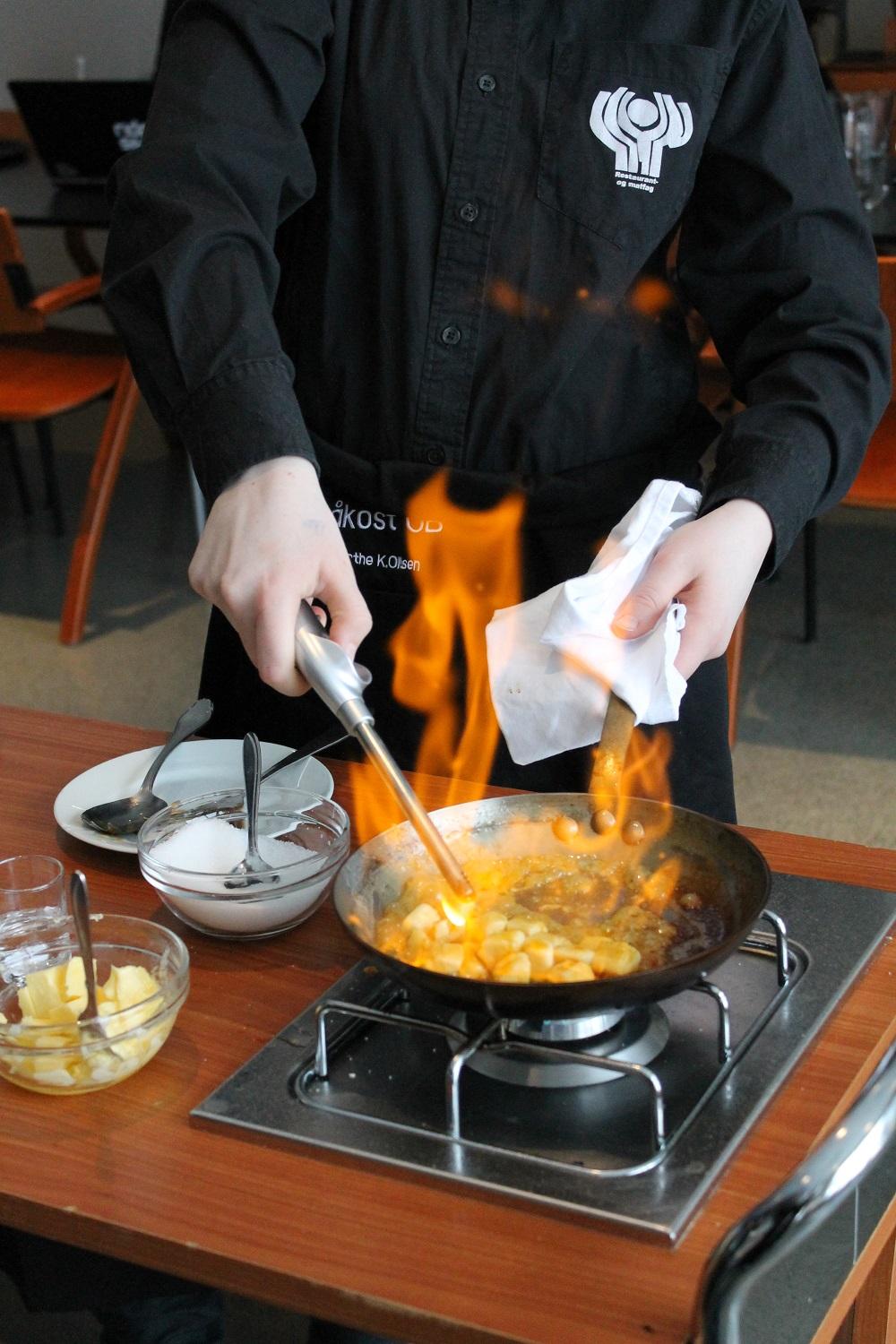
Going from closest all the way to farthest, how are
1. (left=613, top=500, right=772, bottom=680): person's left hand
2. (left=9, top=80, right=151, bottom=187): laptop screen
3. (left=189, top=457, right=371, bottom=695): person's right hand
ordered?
(left=189, top=457, right=371, bottom=695): person's right hand → (left=613, top=500, right=772, bottom=680): person's left hand → (left=9, top=80, right=151, bottom=187): laptop screen

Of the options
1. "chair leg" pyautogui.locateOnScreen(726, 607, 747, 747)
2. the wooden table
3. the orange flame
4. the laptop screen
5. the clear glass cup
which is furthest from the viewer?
the laptop screen

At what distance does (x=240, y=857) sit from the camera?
1105 millimetres

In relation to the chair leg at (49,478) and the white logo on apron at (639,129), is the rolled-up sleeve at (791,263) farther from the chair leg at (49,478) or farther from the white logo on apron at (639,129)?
the chair leg at (49,478)

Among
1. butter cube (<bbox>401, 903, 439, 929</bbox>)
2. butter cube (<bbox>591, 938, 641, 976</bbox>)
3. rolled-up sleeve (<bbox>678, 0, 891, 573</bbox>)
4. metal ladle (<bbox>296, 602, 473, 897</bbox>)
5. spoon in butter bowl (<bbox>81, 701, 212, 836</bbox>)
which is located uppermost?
rolled-up sleeve (<bbox>678, 0, 891, 573</bbox>)

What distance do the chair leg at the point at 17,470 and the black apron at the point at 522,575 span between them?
3.09m

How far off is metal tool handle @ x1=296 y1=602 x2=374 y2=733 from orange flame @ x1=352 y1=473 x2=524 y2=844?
1.41ft

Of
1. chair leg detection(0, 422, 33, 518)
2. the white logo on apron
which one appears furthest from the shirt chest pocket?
chair leg detection(0, 422, 33, 518)

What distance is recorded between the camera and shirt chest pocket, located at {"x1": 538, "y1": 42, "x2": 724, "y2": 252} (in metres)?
1.27

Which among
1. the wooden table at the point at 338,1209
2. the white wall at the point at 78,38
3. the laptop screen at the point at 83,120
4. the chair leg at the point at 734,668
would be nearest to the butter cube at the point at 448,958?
the wooden table at the point at 338,1209

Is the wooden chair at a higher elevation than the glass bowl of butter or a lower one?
lower

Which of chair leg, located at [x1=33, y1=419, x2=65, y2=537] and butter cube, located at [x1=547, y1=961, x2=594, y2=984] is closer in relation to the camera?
butter cube, located at [x1=547, y1=961, x2=594, y2=984]

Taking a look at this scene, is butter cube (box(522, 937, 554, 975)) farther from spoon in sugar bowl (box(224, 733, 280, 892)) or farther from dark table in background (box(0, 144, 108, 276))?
dark table in background (box(0, 144, 108, 276))

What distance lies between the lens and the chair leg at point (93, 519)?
11.6 feet

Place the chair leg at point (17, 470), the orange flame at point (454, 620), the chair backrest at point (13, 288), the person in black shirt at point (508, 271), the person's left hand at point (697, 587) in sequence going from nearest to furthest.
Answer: the person's left hand at point (697, 587)
the person in black shirt at point (508, 271)
the orange flame at point (454, 620)
the chair backrest at point (13, 288)
the chair leg at point (17, 470)
